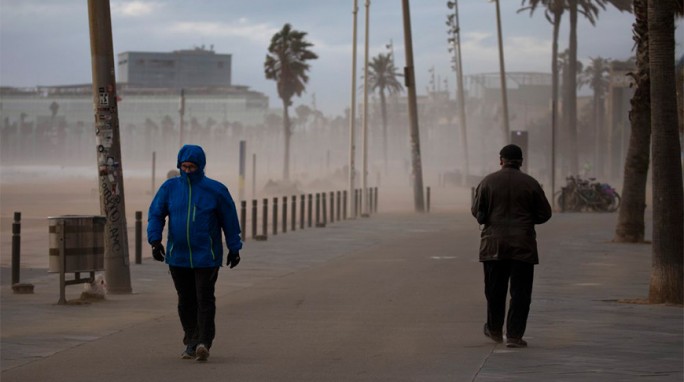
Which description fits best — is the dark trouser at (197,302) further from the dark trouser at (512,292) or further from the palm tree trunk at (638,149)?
the palm tree trunk at (638,149)

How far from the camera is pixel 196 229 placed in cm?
984

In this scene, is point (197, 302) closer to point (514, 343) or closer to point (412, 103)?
point (514, 343)

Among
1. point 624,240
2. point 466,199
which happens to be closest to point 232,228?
point 624,240

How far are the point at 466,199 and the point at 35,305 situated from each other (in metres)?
52.7

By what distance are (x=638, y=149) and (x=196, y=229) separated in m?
17.6

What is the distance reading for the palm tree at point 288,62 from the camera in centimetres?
8719

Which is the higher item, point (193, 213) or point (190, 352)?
point (193, 213)

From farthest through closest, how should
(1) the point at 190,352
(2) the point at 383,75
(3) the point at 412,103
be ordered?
(2) the point at 383,75 → (3) the point at 412,103 → (1) the point at 190,352

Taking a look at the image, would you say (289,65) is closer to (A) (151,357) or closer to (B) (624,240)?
(B) (624,240)

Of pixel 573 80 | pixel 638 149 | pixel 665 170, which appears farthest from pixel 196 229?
pixel 573 80

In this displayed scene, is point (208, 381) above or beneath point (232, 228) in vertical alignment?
beneath

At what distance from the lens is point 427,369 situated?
9531 millimetres

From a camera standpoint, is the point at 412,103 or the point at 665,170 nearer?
the point at 665,170

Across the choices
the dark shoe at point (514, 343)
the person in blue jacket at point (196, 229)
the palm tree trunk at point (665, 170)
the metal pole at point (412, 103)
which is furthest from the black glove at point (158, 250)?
the metal pole at point (412, 103)
